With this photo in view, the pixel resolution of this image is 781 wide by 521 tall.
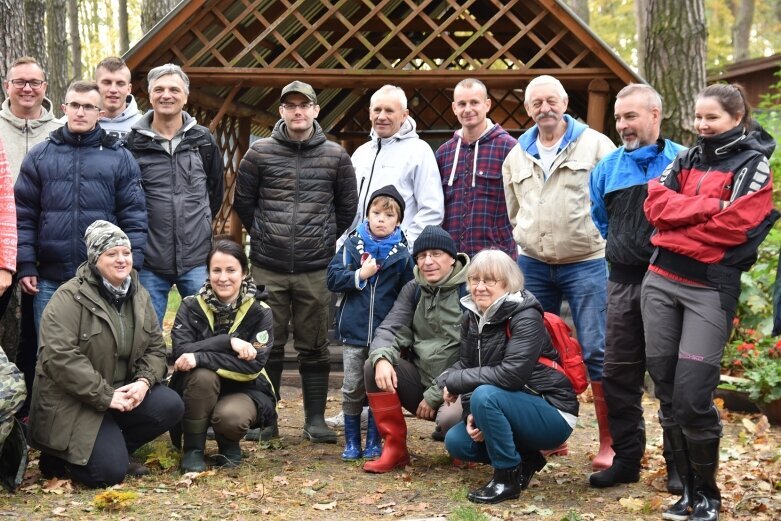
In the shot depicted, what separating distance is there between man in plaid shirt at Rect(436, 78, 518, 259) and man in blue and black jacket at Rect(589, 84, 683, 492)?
36.0 inches

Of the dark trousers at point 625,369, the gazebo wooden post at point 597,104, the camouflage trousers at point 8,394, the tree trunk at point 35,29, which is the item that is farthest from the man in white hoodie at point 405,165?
the tree trunk at point 35,29

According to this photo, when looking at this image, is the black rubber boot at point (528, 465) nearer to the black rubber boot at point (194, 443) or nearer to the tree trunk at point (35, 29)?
the black rubber boot at point (194, 443)

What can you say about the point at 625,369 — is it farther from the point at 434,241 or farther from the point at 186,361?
the point at 186,361

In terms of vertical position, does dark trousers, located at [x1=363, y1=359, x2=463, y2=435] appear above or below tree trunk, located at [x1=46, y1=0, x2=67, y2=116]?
below

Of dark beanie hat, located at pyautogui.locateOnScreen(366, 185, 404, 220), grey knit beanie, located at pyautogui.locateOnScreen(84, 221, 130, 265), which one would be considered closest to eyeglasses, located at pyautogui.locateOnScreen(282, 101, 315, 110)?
dark beanie hat, located at pyautogui.locateOnScreen(366, 185, 404, 220)

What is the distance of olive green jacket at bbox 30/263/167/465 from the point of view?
448 cm

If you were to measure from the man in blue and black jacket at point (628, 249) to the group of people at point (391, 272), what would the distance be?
0.04ft

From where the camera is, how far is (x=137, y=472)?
481 cm

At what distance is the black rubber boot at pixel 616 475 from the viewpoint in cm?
465

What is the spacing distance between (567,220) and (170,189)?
2243 mm

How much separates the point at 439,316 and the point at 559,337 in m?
0.65

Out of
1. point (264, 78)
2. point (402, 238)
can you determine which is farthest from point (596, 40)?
point (402, 238)

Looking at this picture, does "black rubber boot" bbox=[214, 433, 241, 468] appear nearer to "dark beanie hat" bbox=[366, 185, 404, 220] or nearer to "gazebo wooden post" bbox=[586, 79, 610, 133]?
"dark beanie hat" bbox=[366, 185, 404, 220]

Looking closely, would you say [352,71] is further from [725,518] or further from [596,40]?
[725,518]
